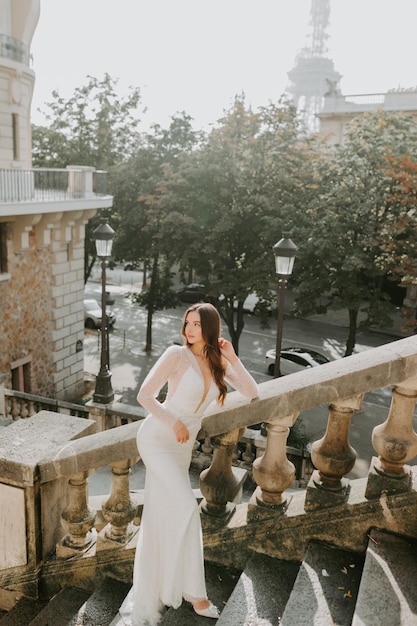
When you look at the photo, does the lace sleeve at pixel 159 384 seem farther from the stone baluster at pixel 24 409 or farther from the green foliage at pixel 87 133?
the green foliage at pixel 87 133

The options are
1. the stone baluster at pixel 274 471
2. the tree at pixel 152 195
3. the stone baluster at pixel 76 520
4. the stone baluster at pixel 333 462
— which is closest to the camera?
the stone baluster at pixel 333 462

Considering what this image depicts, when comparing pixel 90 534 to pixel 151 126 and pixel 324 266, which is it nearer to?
pixel 324 266

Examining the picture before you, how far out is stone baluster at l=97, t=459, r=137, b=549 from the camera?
3482mm

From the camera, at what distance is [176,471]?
3131 millimetres

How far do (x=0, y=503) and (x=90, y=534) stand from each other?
68 centimetres

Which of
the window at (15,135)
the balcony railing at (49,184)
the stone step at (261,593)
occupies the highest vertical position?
the window at (15,135)

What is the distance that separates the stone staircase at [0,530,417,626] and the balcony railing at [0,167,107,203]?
1240cm

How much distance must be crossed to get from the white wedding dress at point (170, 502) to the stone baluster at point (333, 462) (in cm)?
53

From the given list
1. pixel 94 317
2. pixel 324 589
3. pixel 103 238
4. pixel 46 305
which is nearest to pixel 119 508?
pixel 324 589

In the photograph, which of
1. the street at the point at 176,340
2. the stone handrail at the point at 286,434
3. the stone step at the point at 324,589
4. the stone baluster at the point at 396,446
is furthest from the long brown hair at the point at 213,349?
the street at the point at 176,340

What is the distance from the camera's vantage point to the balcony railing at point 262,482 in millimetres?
3012

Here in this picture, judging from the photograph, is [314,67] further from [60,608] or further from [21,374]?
[60,608]

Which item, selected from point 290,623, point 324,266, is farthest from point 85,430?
point 324,266

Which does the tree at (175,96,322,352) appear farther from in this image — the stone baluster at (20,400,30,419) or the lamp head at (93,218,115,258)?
the stone baluster at (20,400,30,419)
